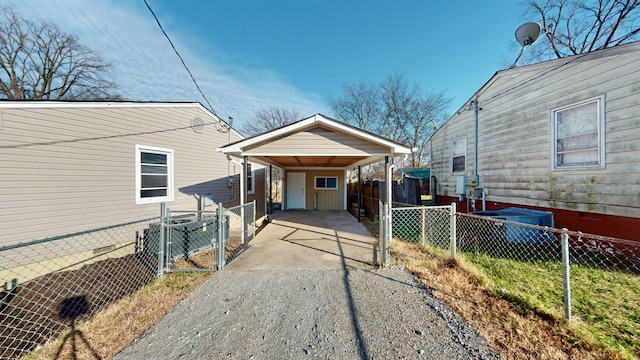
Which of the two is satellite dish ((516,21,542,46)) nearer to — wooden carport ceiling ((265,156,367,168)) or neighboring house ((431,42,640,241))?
neighboring house ((431,42,640,241))

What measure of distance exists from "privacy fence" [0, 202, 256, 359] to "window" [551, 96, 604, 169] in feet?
23.9

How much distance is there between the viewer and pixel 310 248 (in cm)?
541

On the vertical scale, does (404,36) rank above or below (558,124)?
above

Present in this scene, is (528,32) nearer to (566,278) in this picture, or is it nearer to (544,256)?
(544,256)

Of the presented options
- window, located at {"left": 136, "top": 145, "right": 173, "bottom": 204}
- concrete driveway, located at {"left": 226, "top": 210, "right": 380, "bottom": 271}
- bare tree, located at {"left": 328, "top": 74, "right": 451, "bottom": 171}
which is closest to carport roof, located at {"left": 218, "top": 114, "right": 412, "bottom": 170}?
concrete driveway, located at {"left": 226, "top": 210, "right": 380, "bottom": 271}

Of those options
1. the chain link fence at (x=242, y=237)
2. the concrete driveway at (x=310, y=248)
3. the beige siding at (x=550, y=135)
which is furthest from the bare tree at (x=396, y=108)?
the chain link fence at (x=242, y=237)

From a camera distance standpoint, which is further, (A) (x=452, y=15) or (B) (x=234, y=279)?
(A) (x=452, y=15)

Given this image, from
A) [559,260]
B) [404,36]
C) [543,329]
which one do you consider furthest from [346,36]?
[543,329]

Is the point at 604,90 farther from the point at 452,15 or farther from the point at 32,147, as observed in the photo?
the point at 32,147

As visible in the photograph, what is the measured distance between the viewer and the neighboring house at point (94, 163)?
471 centimetres

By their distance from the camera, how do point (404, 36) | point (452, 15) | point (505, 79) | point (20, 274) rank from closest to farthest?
point (20, 274) → point (505, 79) → point (452, 15) → point (404, 36)

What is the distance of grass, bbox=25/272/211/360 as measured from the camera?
2.16m

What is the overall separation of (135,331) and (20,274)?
4.85 metres

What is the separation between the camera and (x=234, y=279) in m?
3.81
